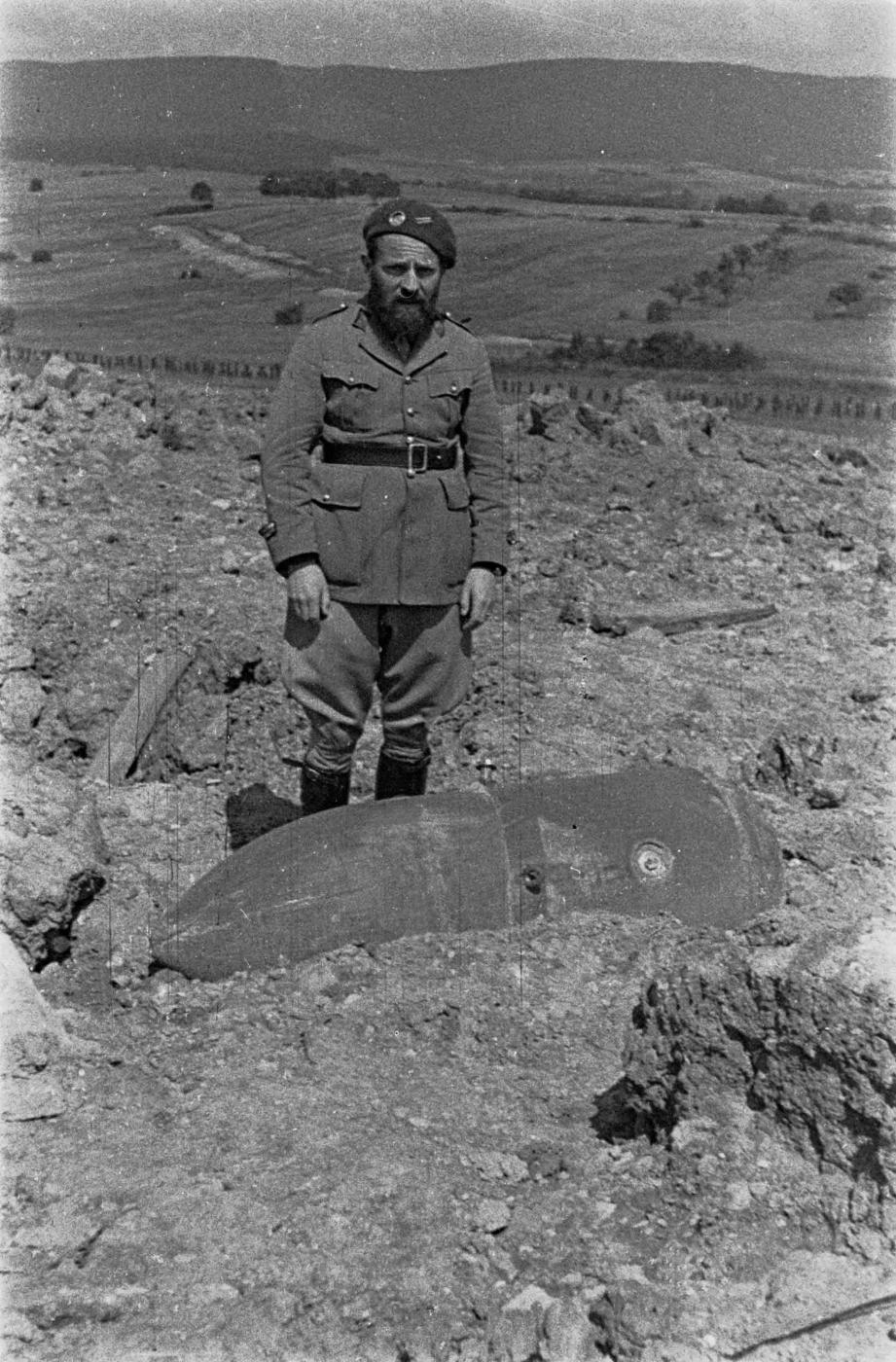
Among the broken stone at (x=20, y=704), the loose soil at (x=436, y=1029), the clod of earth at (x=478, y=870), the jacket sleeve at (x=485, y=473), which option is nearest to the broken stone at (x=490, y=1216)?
the loose soil at (x=436, y=1029)

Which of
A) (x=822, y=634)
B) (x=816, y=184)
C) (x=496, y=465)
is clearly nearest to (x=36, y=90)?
(x=816, y=184)

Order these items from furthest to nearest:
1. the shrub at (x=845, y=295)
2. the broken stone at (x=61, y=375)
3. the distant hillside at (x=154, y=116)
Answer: the shrub at (x=845, y=295) → the distant hillside at (x=154, y=116) → the broken stone at (x=61, y=375)

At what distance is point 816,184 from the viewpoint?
46.6ft

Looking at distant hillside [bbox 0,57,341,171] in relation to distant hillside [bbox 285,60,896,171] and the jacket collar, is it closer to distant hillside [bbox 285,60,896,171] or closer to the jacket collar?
distant hillside [bbox 285,60,896,171]

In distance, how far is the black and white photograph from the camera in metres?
2.93

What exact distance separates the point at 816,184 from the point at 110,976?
1182 centimetres

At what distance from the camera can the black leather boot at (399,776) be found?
4898 mm

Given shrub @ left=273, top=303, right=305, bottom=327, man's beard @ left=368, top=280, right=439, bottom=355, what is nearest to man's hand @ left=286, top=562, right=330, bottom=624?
man's beard @ left=368, top=280, right=439, bottom=355

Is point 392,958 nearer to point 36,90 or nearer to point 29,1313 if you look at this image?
point 29,1313

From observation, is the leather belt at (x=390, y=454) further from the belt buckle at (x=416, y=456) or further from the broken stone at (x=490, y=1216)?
the broken stone at (x=490, y=1216)

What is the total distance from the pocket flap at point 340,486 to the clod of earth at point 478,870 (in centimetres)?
85

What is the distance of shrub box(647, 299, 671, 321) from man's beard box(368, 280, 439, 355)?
380 inches

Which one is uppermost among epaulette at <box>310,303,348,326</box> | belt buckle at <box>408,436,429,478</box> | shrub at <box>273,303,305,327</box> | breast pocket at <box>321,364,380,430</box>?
epaulette at <box>310,303,348,326</box>

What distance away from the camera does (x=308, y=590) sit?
447 cm
